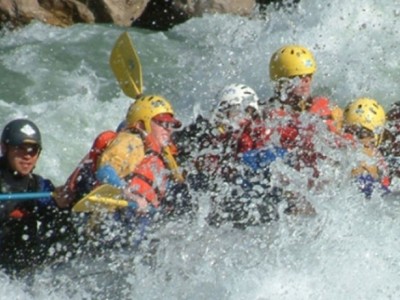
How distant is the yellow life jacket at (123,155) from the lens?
18.6 feet

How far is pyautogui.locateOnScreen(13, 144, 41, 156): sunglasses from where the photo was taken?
5613 millimetres

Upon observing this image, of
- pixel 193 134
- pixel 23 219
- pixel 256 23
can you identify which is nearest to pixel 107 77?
pixel 256 23

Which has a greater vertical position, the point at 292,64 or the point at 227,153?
the point at 292,64

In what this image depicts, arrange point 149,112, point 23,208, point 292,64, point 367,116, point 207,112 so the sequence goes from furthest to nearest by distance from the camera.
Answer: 1. point 207,112
2. point 292,64
3. point 367,116
4. point 149,112
5. point 23,208

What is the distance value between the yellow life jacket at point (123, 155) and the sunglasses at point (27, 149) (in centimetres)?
31

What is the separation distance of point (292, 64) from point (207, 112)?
1.95 metres

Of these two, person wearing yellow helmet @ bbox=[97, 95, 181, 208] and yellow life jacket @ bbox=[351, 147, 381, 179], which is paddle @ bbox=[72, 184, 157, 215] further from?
yellow life jacket @ bbox=[351, 147, 381, 179]

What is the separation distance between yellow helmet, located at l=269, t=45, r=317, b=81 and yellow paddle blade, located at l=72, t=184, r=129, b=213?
1665mm

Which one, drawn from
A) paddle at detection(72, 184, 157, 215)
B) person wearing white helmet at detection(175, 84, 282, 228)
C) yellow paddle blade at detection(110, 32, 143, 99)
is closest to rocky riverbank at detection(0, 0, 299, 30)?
yellow paddle blade at detection(110, 32, 143, 99)

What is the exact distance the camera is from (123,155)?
5.68 meters

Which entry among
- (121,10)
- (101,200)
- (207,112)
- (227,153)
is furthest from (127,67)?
(121,10)

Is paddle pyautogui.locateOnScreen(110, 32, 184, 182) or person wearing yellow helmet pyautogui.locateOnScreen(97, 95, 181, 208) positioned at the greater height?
person wearing yellow helmet pyautogui.locateOnScreen(97, 95, 181, 208)

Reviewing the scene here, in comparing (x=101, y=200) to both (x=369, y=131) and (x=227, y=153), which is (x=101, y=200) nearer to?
(x=227, y=153)

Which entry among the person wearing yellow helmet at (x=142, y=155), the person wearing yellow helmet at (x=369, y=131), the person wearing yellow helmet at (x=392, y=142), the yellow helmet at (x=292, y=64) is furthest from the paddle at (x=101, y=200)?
the person wearing yellow helmet at (x=392, y=142)
